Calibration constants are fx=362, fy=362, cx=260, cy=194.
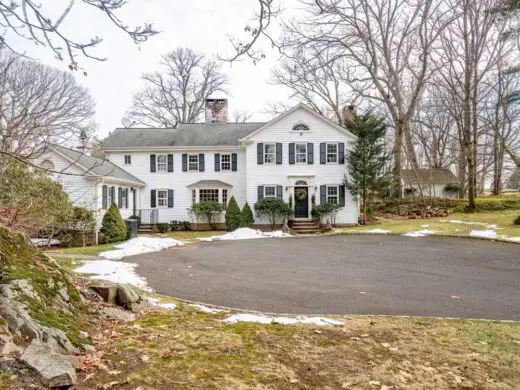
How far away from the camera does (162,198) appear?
23.8 meters

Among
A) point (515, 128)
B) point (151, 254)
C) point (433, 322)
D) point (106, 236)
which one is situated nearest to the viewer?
point (433, 322)

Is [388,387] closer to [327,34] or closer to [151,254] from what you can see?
[151,254]

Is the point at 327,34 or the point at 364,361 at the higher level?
the point at 327,34

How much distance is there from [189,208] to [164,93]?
1924 centimetres

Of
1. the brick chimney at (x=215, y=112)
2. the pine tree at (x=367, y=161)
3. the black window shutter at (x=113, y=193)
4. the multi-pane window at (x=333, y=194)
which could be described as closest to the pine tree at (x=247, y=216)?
the multi-pane window at (x=333, y=194)

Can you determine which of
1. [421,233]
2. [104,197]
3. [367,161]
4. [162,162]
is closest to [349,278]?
[421,233]

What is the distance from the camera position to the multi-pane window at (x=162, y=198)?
23.8 meters

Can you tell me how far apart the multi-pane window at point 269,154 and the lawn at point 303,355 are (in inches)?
708

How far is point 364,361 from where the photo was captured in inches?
151

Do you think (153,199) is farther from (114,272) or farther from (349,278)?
(349,278)

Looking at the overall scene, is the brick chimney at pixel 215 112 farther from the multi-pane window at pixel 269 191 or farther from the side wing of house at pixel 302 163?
the multi-pane window at pixel 269 191

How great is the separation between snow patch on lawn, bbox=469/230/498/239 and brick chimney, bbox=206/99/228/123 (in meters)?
18.0

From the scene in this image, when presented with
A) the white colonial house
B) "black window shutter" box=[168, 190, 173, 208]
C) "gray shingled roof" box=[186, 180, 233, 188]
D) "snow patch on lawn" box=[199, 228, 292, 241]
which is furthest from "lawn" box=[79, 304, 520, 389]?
"black window shutter" box=[168, 190, 173, 208]

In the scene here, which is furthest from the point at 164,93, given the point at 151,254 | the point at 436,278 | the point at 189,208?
the point at 436,278
